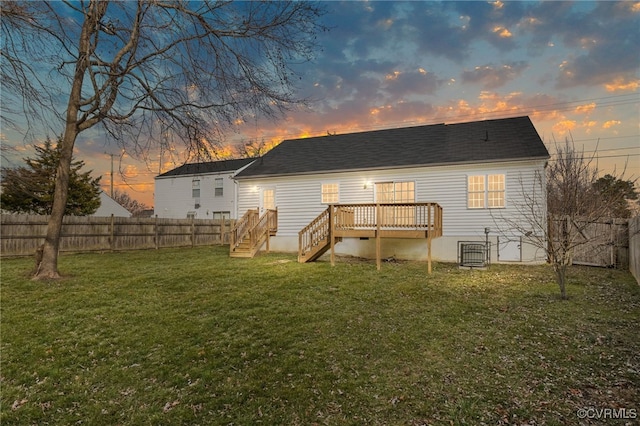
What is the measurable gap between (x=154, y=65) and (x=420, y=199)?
10.5m

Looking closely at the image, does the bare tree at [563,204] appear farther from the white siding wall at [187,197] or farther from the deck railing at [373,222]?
the white siding wall at [187,197]

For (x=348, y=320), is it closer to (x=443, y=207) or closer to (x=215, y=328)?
(x=215, y=328)

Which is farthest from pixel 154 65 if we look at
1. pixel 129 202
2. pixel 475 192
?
pixel 129 202

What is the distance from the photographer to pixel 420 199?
14.0 meters

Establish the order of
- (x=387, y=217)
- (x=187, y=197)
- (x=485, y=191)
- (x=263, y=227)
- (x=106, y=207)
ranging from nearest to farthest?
(x=387, y=217) < (x=485, y=191) < (x=263, y=227) < (x=187, y=197) < (x=106, y=207)

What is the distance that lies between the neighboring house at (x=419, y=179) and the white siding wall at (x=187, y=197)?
876cm

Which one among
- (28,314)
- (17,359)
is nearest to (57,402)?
(17,359)

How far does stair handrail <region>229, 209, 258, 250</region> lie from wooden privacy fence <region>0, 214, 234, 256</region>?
17.7 feet

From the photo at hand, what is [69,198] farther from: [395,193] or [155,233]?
[395,193]

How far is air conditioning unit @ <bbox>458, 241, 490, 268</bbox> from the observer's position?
11.8 metres

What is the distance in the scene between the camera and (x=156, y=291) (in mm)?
8086

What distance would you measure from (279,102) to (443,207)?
895 cm

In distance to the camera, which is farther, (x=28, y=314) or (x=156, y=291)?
(x=156, y=291)

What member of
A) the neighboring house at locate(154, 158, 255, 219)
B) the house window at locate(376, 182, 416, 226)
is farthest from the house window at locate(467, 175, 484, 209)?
the neighboring house at locate(154, 158, 255, 219)
